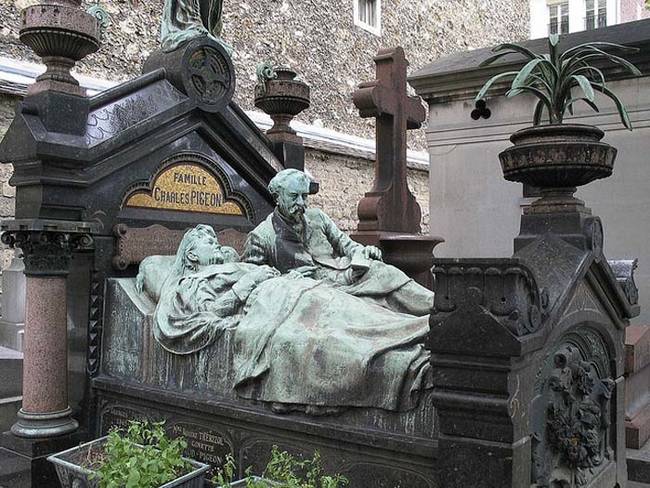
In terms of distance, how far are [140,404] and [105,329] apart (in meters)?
0.60

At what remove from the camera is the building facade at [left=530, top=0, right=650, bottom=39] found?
26.7 metres

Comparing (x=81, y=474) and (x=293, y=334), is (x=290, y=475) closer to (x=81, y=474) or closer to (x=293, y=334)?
(x=293, y=334)

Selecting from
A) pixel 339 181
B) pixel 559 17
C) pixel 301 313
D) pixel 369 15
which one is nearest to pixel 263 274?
pixel 301 313

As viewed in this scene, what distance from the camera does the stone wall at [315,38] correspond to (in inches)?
417

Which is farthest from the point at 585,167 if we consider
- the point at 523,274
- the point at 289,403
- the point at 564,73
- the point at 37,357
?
the point at 37,357

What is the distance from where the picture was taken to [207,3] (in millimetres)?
5348

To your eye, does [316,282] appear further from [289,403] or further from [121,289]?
[121,289]

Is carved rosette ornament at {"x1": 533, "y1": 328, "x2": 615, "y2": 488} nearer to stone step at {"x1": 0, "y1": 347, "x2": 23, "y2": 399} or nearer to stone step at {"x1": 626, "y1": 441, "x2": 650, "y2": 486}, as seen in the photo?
stone step at {"x1": 626, "y1": 441, "x2": 650, "y2": 486}

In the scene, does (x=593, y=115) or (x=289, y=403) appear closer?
(x=289, y=403)

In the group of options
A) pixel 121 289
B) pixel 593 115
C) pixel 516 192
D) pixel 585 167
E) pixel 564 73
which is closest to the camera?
pixel 585 167

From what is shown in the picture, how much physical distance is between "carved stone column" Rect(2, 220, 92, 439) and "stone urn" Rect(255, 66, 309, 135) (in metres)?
2.35

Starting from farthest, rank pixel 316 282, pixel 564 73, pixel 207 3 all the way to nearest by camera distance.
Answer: pixel 207 3 → pixel 316 282 → pixel 564 73

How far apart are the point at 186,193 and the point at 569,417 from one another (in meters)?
3.20

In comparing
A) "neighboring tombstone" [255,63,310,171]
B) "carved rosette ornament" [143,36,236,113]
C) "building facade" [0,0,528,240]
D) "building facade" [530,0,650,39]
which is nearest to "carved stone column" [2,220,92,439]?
"carved rosette ornament" [143,36,236,113]
